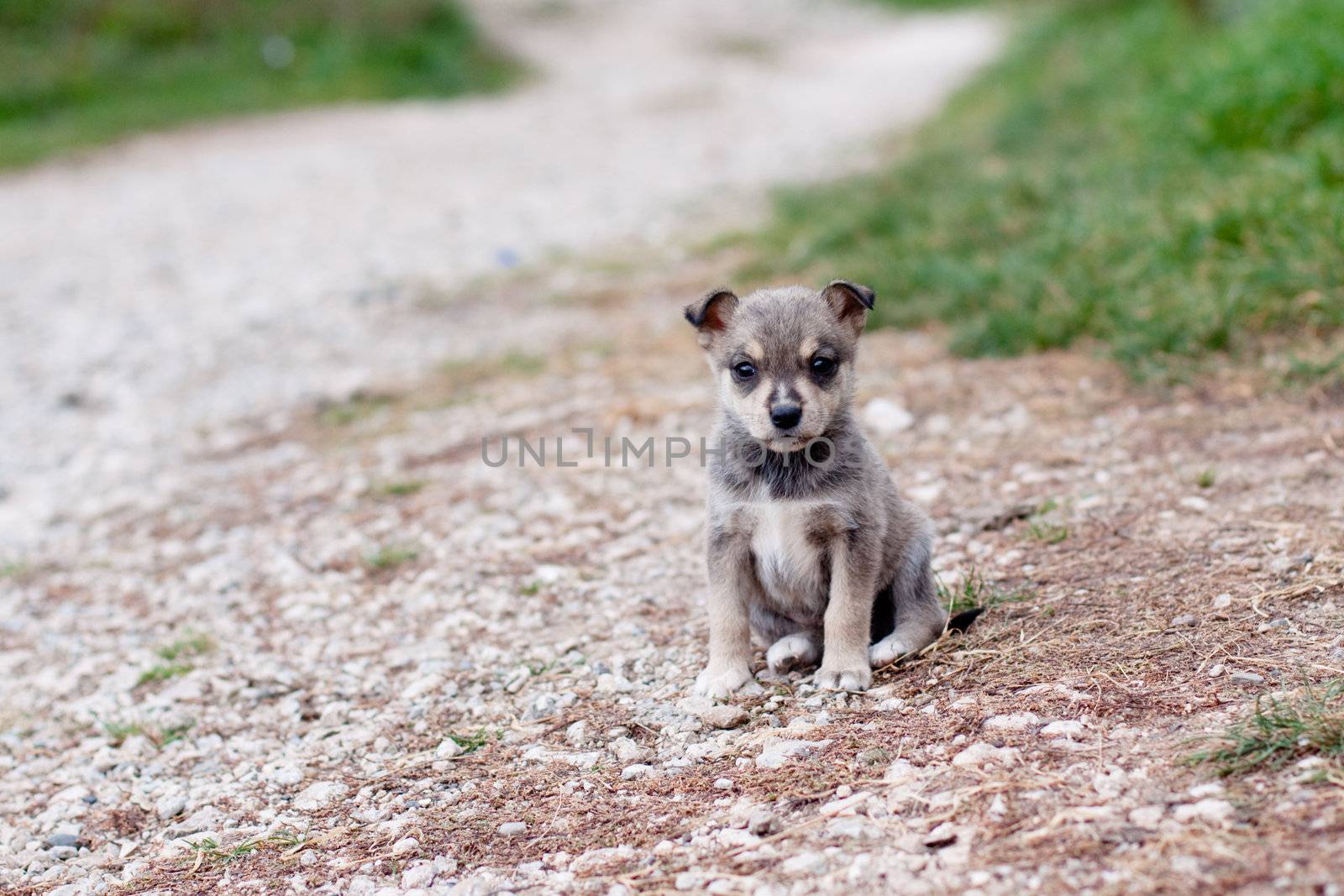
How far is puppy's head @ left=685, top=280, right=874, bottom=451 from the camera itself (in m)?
4.56

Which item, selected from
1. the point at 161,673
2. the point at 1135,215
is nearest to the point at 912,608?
the point at 161,673

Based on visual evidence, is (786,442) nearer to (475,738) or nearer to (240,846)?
(475,738)

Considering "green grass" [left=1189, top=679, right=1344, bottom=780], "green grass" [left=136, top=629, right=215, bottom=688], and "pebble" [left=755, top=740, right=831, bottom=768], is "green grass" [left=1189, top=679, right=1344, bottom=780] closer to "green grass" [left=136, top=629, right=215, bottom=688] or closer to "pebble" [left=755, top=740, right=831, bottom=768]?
"pebble" [left=755, top=740, right=831, bottom=768]

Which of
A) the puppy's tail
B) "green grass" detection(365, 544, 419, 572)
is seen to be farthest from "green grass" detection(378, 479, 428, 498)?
the puppy's tail

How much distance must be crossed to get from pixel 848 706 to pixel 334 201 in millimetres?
12813

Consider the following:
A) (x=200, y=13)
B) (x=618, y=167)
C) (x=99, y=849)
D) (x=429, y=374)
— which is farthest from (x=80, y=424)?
Result: (x=200, y=13)

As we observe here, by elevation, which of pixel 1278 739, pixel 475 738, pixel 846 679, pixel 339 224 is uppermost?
pixel 339 224

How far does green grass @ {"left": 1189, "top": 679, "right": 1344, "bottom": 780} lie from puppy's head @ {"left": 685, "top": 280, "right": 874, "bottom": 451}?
65.7 inches

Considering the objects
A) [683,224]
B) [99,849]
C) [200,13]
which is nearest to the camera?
[99,849]

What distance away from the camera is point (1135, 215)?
9359 mm

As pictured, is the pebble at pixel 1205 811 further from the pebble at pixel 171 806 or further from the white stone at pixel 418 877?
the pebble at pixel 171 806

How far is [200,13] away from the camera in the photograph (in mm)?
22359

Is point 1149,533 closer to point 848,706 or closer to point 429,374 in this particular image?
point 848,706

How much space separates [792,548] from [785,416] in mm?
527
